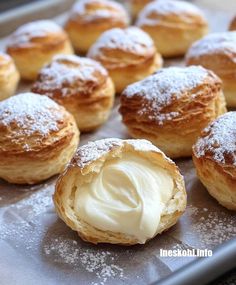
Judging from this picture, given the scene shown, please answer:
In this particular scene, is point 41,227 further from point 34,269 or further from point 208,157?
point 208,157

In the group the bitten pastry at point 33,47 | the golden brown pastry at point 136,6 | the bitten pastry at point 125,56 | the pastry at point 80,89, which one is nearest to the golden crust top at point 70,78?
the pastry at point 80,89

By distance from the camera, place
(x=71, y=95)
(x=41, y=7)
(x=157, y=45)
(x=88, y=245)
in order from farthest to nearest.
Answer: (x=41, y=7)
(x=157, y=45)
(x=71, y=95)
(x=88, y=245)

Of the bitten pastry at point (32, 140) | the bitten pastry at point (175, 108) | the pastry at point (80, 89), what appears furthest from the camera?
the pastry at point (80, 89)

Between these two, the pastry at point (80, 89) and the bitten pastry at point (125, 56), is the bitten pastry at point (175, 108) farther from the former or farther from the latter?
the bitten pastry at point (125, 56)

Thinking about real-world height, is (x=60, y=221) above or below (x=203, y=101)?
below

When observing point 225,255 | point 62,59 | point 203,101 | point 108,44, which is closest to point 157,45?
point 108,44

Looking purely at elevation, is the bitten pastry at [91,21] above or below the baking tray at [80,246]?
above

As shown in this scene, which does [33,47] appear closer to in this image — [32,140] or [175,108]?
[32,140]

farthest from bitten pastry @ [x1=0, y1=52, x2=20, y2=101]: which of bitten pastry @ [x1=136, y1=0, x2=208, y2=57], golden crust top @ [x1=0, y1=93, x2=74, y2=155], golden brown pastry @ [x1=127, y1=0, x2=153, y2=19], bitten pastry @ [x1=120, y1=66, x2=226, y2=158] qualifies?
golden brown pastry @ [x1=127, y1=0, x2=153, y2=19]
